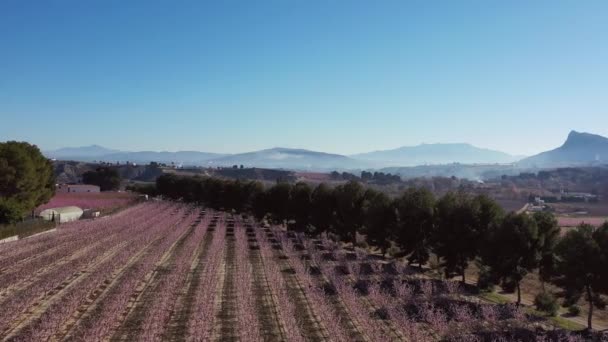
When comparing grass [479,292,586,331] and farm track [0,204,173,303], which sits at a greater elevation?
farm track [0,204,173,303]

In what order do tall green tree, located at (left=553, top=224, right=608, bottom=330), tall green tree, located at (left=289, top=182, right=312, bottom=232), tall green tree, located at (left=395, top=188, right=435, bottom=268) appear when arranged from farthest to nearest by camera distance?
1. tall green tree, located at (left=289, top=182, right=312, bottom=232)
2. tall green tree, located at (left=395, top=188, right=435, bottom=268)
3. tall green tree, located at (left=553, top=224, right=608, bottom=330)

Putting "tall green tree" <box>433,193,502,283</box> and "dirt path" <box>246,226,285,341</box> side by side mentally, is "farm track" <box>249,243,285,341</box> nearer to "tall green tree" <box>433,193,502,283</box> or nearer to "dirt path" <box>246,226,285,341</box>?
"dirt path" <box>246,226,285,341</box>

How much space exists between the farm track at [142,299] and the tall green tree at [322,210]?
1468cm

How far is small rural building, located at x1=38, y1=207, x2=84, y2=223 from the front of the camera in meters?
61.9

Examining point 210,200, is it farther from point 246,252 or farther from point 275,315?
point 275,315

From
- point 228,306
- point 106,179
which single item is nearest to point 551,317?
point 228,306

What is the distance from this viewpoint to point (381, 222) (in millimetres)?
38844

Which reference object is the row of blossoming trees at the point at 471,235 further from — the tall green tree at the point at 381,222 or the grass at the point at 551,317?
the grass at the point at 551,317

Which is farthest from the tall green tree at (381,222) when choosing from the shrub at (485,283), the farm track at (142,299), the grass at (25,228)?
the grass at (25,228)

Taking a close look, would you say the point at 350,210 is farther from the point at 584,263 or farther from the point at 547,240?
the point at 584,263

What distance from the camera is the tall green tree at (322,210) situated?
1918 inches

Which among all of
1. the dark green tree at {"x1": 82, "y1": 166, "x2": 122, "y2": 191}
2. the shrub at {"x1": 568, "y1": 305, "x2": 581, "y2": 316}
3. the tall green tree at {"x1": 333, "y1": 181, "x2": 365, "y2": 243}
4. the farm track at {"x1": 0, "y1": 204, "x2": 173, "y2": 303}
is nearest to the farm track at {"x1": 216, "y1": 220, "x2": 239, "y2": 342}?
the farm track at {"x1": 0, "y1": 204, "x2": 173, "y2": 303}

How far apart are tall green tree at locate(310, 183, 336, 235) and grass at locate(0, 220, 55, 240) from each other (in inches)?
1028

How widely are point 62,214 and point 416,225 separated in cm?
4665
